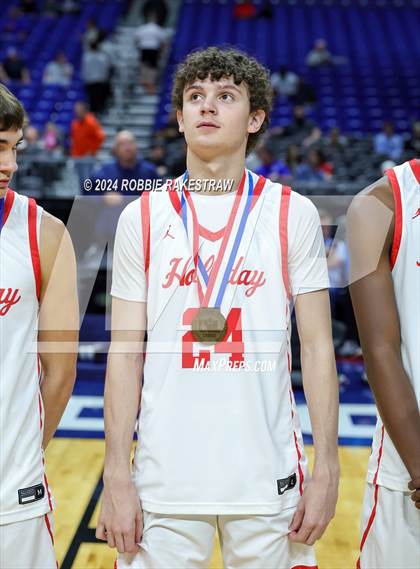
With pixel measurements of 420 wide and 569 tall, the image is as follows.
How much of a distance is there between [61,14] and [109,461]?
16408 mm

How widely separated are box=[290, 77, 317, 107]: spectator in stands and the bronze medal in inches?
464

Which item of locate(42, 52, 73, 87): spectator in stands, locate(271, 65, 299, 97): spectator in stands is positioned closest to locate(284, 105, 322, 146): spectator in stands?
locate(271, 65, 299, 97): spectator in stands

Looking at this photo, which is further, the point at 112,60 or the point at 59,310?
the point at 112,60

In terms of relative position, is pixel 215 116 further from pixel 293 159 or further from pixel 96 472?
pixel 293 159

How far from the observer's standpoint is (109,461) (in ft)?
6.25

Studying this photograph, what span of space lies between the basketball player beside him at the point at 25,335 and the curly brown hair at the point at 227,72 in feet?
1.58

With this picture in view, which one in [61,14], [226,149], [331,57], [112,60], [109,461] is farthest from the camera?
[61,14]

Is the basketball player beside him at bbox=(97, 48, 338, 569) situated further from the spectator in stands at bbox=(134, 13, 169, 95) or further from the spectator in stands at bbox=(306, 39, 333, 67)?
the spectator in stands at bbox=(306, 39, 333, 67)

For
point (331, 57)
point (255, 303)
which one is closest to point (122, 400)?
point (255, 303)

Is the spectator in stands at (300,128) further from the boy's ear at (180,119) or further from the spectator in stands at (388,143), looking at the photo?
the boy's ear at (180,119)

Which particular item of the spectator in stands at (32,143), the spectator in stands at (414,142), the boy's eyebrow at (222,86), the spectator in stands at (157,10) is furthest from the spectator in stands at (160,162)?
the spectator in stands at (157,10)

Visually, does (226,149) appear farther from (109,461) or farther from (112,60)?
(112,60)

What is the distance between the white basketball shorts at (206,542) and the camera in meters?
1.88

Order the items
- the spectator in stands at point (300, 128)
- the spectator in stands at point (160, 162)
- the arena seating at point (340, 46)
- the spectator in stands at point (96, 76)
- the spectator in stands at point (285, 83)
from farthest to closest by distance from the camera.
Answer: the spectator in stands at point (285, 83) → the arena seating at point (340, 46) → the spectator in stands at point (96, 76) → the spectator in stands at point (300, 128) → the spectator in stands at point (160, 162)
